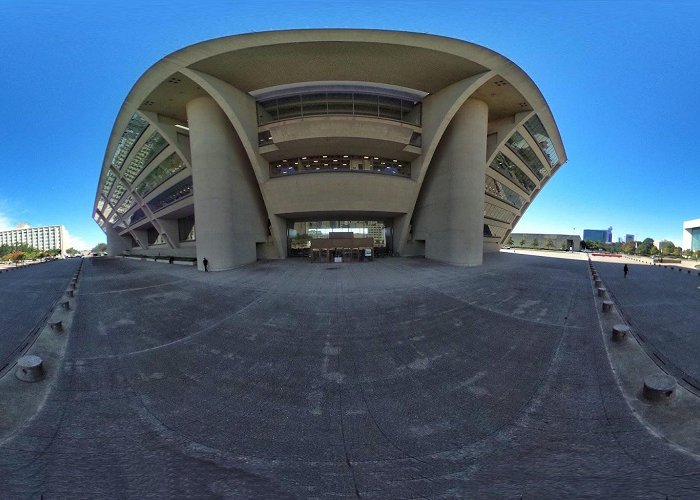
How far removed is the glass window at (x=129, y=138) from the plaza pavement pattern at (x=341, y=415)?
28.7 metres

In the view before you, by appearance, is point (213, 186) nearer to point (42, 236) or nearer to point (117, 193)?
point (117, 193)

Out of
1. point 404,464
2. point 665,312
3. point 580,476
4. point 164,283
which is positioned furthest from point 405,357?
point 164,283

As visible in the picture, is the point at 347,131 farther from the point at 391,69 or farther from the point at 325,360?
the point at 325,360

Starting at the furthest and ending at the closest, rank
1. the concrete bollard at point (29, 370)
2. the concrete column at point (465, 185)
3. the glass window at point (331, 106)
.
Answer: the glass window at point (331, 106) → the concrete column at point (465, 185) → the concrete bollard at point (29, 370)

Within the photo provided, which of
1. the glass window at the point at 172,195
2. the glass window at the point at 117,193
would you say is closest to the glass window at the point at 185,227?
the glass window at the point at 172,195

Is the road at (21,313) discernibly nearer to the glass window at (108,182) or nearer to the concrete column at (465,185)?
the concrete column at (465,185)

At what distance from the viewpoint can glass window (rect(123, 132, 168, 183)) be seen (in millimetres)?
30219

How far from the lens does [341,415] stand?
4445 mm

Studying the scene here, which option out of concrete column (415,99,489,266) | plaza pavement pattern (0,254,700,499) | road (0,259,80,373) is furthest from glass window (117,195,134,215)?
concrete column (415,99,489,266)

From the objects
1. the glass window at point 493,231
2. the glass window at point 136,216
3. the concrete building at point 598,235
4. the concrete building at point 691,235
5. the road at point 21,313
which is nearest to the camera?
the road at point 21,313

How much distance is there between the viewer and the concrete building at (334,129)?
1894cm

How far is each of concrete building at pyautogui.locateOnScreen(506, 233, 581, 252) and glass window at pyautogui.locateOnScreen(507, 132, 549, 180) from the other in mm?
42570

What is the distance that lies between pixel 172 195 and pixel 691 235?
Result: 381 ft

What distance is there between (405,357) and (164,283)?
15.9 metres
